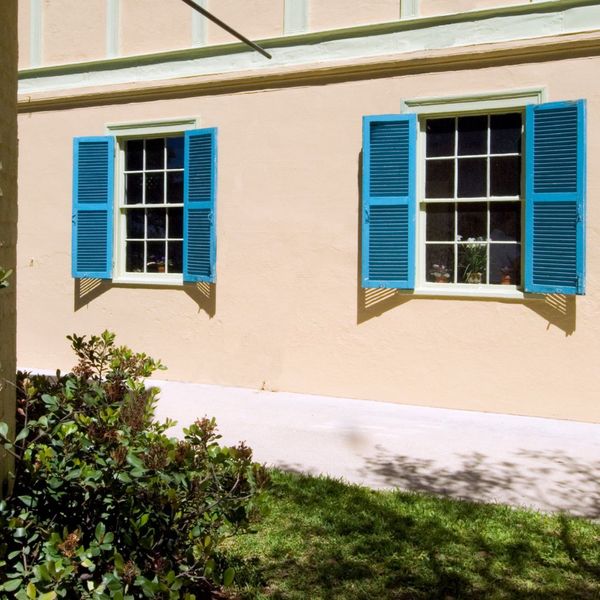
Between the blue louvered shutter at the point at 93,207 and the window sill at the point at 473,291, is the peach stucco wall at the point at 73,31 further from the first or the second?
the window sill at the point at 473,291

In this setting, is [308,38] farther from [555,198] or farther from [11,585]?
[11,585]

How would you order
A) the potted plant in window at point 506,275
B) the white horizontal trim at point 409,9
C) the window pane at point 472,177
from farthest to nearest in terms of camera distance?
the white horizontal trim at point 409,9 → the window pane at point 472,177 → the potted plant in window at point 506,275

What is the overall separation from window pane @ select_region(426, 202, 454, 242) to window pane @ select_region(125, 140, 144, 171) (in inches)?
138

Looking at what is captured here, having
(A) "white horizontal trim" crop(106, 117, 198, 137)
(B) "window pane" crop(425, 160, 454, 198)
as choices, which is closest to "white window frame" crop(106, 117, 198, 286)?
(A) "white horizontal trim" crop(106, 117, 198, 137)

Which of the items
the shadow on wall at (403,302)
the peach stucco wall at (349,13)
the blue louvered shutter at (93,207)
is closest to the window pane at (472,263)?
the shadow on wall at (403,302)

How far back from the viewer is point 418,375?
7.15 m

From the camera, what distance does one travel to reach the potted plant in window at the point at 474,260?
23.0 feet

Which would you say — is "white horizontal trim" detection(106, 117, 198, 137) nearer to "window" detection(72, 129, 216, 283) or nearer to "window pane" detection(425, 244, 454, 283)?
"window" detection(72, 129, 216, 283)

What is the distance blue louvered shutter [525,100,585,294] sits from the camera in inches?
249

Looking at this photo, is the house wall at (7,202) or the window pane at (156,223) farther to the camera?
the window pane at (156,223)

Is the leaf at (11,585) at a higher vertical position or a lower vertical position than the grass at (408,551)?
higher

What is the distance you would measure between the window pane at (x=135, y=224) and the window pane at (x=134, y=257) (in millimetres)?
104

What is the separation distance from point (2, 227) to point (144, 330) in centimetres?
628

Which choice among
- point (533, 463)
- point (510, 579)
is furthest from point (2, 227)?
point (533, 463)
